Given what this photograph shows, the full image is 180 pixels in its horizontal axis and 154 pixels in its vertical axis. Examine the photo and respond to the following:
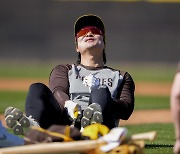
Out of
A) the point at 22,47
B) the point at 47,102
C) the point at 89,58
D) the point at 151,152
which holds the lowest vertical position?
the point at 151,152

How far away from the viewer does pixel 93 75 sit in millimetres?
5242

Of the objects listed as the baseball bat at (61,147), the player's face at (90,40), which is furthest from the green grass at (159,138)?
the baseball bat at (61,147)

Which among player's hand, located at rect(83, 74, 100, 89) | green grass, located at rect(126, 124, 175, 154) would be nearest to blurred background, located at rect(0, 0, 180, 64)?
green grass, located at rect(126, 124, 175, 154)

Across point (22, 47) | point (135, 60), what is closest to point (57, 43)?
point (22, 47)

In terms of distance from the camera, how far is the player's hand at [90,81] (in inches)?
203

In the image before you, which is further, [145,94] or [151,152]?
[145,94]

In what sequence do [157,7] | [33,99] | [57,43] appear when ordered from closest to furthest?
[33,99]
[157,7]
[57,43]

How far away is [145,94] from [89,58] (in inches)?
403

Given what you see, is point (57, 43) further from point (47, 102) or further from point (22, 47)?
point (47, 102)

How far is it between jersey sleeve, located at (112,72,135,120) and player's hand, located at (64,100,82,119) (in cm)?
26

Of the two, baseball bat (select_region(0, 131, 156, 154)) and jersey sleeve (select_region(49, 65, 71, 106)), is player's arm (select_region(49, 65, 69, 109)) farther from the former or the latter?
baseball bat (select_region(0, 131, 156, 154))

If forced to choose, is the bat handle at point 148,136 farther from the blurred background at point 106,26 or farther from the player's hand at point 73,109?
the blurred background at point 106,26

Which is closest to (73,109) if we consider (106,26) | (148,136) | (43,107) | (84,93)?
(43,107)

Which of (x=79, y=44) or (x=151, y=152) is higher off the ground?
(x=79, y=44)
